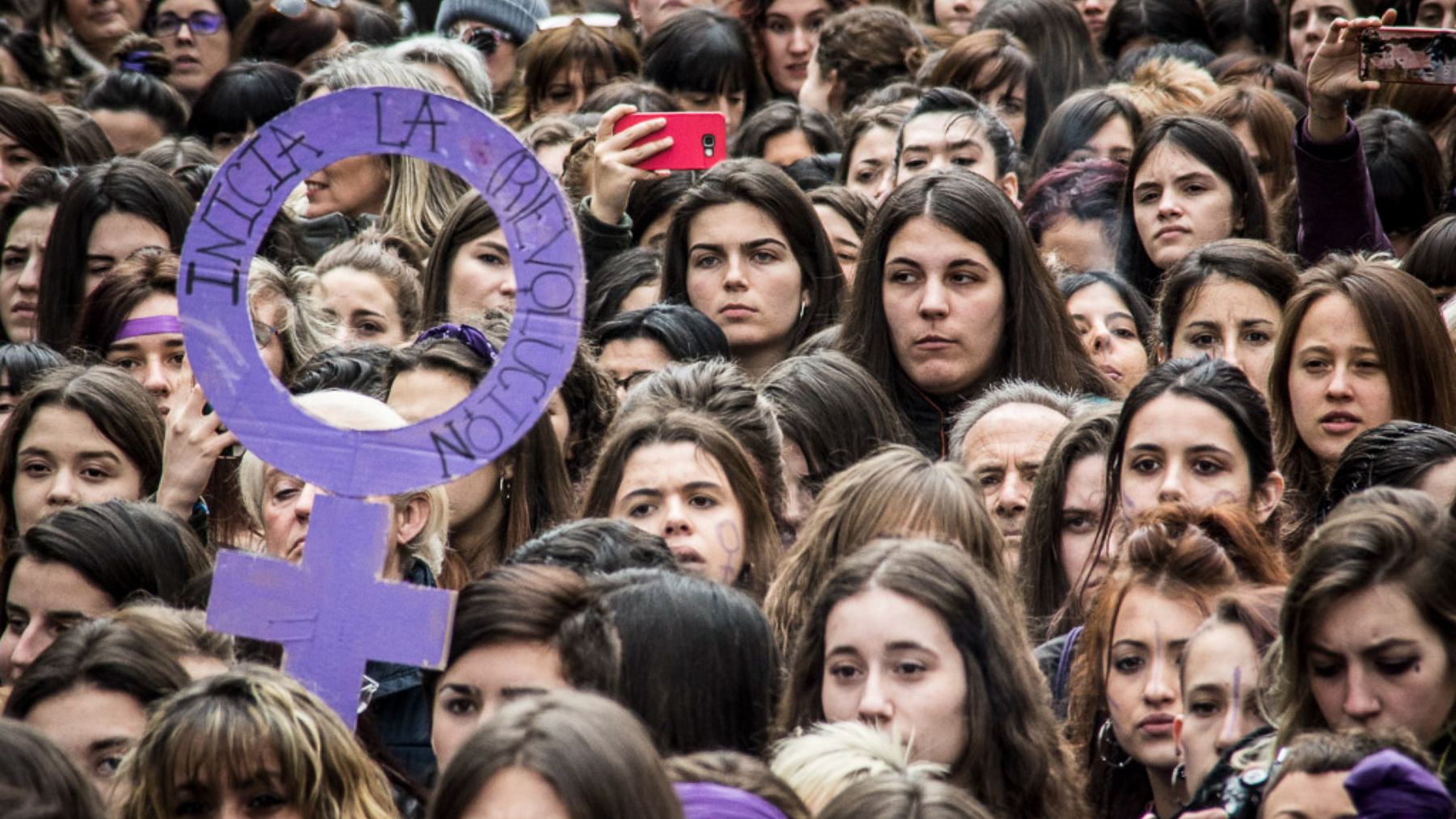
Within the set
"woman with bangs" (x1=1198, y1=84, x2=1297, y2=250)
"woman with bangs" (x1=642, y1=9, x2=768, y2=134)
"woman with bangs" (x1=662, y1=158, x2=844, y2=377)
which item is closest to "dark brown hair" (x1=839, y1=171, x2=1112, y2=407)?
"woman with bangs" (x1=662, y1=158, x2=844, y2=377)

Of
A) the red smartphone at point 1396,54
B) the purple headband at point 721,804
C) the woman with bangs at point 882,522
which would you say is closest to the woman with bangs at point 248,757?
the purple headband at point 721,804

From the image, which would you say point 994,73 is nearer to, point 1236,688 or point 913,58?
point 913,58

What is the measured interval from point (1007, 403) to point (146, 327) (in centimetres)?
260

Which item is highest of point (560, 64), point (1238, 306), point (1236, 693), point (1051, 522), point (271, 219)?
point (271, 219)

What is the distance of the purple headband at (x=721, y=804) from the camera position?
3.41 meters

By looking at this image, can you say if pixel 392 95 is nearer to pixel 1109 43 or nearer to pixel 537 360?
pixel 537 360

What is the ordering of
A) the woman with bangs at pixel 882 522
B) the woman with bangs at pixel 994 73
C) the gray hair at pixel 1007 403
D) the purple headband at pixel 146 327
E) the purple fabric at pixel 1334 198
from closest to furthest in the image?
the woman with bangs at pixel 882 522 < the gray hair at pixel 1007 403 < the purple fabric at pixel 1334 198 < the purple headband at pixel 146 327 < the woman with bangs at pixel 994 73

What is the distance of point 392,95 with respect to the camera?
381cm

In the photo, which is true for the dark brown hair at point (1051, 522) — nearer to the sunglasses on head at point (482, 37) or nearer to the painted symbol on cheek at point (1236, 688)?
the painted symbol on cheek at point (1236, 688)

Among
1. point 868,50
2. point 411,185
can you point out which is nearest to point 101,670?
point 411,185

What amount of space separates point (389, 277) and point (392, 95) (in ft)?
11.2

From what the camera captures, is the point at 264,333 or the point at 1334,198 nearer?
the point at 264,333

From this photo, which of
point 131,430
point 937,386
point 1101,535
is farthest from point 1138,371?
point 131,430

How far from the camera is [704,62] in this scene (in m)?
9.38
